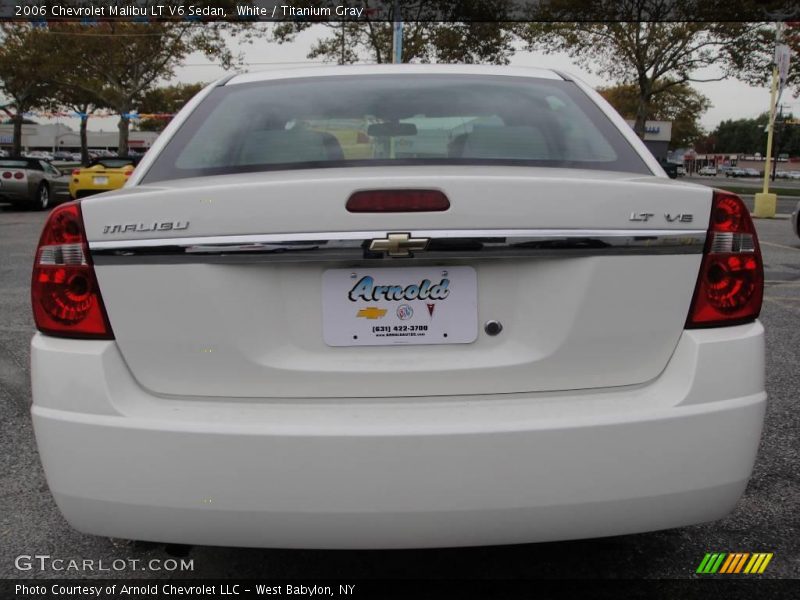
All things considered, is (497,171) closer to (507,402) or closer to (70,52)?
(507,402)

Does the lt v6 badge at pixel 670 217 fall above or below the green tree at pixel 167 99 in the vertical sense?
below

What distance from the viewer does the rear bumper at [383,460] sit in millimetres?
1806

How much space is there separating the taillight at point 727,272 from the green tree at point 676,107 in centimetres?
6165

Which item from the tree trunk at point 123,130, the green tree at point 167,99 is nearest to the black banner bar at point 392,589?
the tree trunk at point 123,130

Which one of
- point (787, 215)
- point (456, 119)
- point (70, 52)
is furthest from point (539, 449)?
point (70, 52)

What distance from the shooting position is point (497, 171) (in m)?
2.03

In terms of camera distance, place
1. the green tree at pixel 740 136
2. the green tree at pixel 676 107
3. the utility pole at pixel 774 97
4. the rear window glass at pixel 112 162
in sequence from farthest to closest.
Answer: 1. the green tree at pixel 740 136
2. the green tree at pixel 676 107
3. the rear window glass at pixel 112 162
4. the utility pole at pixel 774 97

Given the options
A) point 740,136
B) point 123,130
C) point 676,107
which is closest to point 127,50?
point 123,130

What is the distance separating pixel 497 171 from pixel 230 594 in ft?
4.66

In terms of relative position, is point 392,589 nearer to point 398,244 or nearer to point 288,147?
point 398,244

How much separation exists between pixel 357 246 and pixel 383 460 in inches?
19.1
